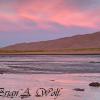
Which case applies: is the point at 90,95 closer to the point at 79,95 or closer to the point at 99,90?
the point at 79,95

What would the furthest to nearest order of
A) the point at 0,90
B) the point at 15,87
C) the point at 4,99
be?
the point at 15,87
the point at 0,90
the point at 4,99

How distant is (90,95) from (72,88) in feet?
12.0

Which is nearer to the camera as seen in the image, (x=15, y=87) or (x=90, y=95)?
(x=90, y=95)

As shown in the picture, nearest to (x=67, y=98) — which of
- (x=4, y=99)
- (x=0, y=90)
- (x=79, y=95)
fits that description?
(x=79, y=95)

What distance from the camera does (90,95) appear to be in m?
24.6

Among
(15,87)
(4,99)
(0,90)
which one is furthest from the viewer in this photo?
(15,87)

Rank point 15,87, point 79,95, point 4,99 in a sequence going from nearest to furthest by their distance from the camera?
point 4,99 < point 79,95 < point 15,87

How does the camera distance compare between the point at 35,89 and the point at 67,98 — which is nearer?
the point at 67,98

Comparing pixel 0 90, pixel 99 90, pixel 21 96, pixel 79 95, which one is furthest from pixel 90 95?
pixel 0 90

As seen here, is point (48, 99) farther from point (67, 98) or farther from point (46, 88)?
point (46, 88)

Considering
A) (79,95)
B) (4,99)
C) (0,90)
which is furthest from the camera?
(0,90)

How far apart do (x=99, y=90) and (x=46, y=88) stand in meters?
3.75

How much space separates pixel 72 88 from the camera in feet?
92.3

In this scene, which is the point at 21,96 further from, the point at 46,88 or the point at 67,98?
the point at 46,88
